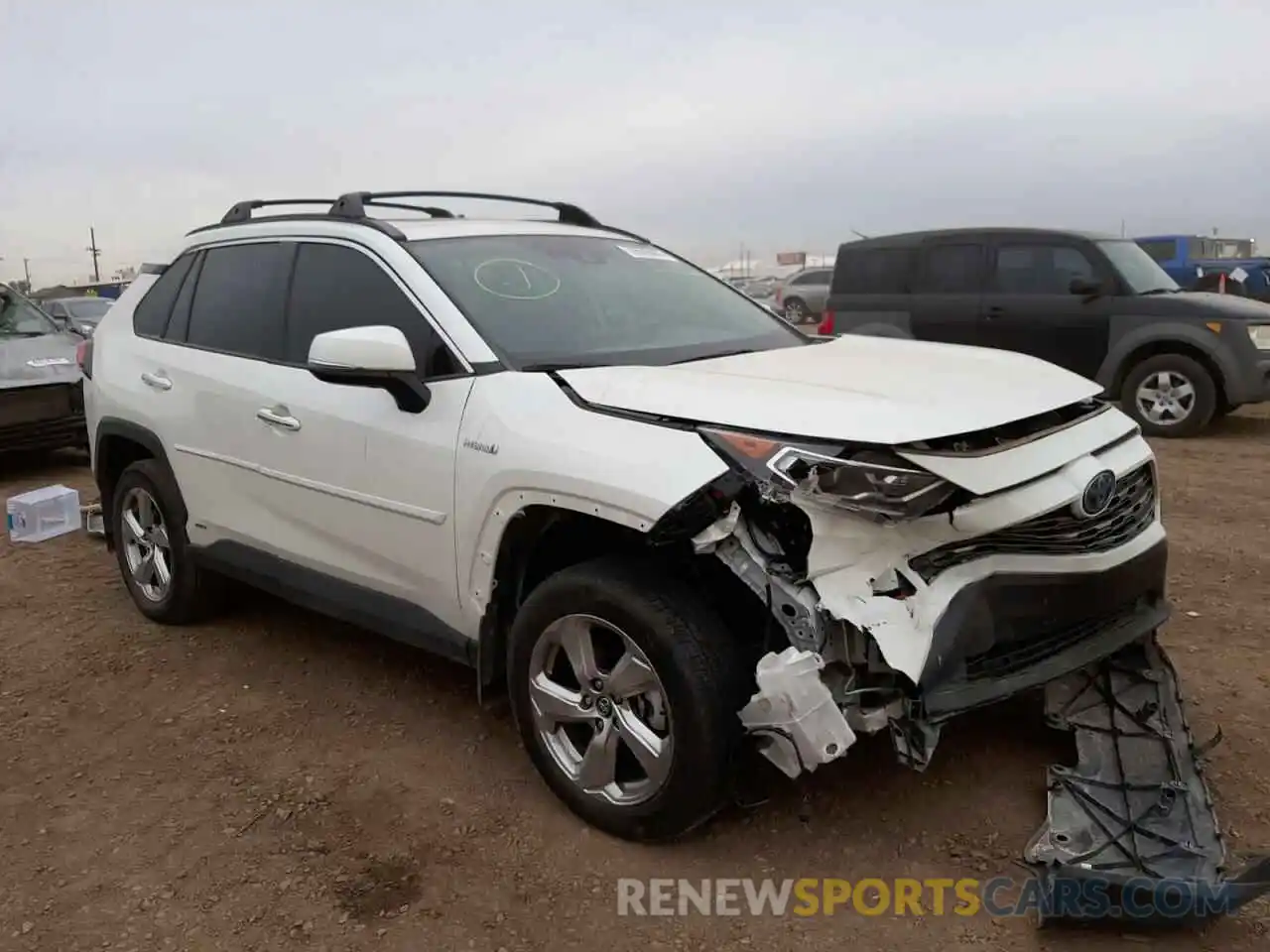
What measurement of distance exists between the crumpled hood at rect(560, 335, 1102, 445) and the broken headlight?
57 millimetres

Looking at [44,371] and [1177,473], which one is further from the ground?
[44,371]

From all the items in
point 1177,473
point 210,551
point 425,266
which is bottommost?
point 1177,473

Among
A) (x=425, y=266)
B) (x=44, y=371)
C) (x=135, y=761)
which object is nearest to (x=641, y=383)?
(x=425, y=266)

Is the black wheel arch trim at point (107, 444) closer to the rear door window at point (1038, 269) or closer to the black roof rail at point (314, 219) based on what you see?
the black roof rail at point (314, 219)

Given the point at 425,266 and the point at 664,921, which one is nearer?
the point at 664,921

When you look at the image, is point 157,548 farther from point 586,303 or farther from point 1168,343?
point 1168,343

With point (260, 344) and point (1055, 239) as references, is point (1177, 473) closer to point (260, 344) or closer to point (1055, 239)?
point (1055, 239)

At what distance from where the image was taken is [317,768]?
3.61 meters

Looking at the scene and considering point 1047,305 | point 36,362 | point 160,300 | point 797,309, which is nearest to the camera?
point 160,300

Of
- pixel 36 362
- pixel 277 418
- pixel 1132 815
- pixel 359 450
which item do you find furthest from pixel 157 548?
pixel 36 362

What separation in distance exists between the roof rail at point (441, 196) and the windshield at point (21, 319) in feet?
19.3

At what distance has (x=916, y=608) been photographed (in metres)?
2.64

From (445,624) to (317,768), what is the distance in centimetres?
69

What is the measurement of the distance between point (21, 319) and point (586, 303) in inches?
287
